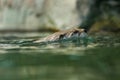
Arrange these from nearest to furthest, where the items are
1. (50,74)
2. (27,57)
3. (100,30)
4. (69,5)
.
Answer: (50,74)
(27,57)
(100,30)
(69,5)

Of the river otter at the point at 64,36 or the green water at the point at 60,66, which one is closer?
the green water at the point at 60,66

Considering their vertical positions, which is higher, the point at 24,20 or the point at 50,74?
the point at 24,20

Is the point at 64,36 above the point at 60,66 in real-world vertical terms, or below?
above

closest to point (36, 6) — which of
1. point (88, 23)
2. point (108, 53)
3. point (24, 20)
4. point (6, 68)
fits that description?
point (24, 20)

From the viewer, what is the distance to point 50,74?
5945 mm

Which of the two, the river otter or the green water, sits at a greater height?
the river otter

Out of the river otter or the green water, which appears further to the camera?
the river otter

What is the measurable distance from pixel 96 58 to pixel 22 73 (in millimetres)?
2087

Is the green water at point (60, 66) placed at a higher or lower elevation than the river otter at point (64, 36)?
lower

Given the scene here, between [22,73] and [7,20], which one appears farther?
[7,20]

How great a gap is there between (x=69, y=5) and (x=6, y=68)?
12745 millimetres

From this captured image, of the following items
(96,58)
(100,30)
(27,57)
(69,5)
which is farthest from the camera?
(69,5)

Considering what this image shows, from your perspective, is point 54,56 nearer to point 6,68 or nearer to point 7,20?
point 6,68

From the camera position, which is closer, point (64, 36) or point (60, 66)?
point (60, 66)
